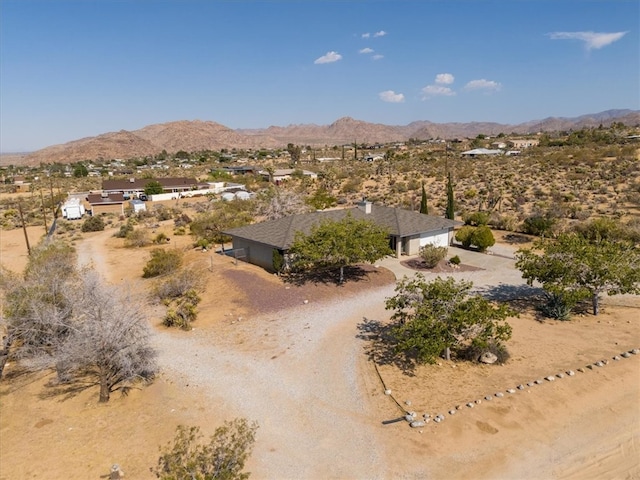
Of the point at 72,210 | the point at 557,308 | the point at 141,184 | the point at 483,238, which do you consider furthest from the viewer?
the point at 141,184

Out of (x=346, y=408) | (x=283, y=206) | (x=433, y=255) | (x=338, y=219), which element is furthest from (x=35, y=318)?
(x=283, y=206)

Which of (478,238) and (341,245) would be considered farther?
(478,238)

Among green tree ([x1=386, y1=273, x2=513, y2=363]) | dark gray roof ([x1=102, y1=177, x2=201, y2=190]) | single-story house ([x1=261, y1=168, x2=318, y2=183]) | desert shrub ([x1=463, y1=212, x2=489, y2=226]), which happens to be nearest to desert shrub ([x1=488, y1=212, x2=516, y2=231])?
desert shrub ([x1=463, y1=212, x2=489, y2=226])

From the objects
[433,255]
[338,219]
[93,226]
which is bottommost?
[433,255]

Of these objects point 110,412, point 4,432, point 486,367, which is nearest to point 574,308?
point 486,367

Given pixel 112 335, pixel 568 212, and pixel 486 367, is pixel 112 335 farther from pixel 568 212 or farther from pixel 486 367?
pixel 568 212

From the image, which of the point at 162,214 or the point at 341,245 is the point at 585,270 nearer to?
the point at 341,245
